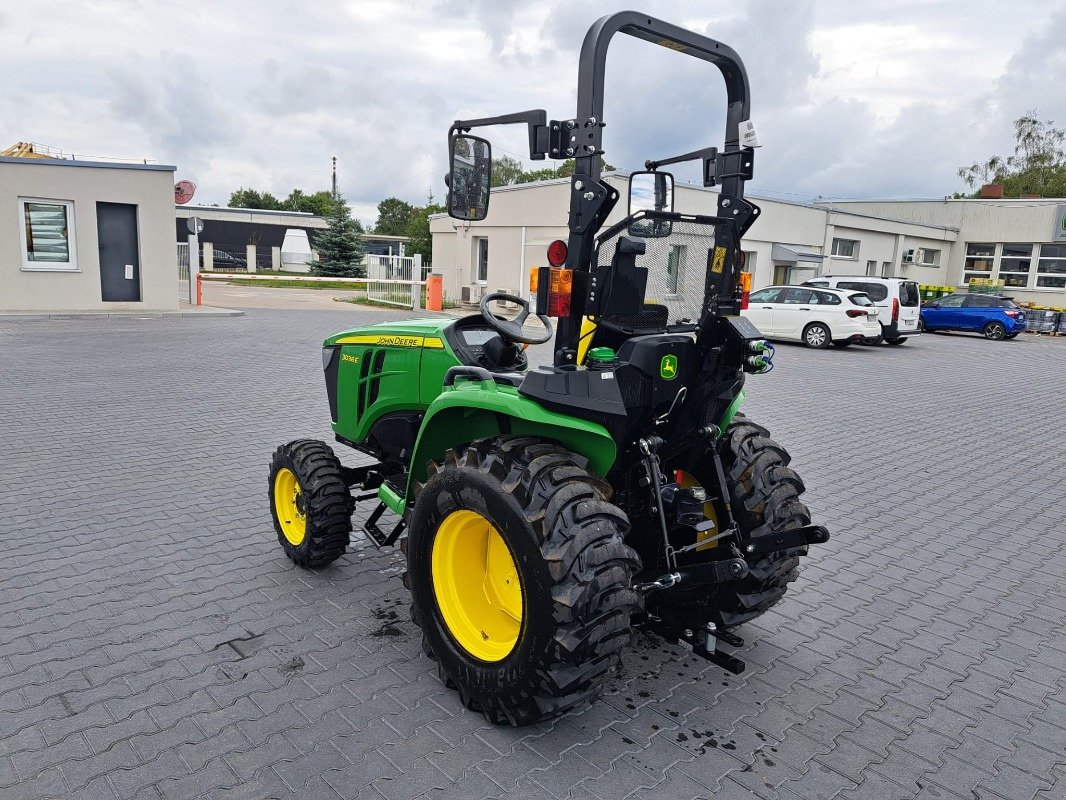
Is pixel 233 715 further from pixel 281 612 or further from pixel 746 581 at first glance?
pixel 746 581

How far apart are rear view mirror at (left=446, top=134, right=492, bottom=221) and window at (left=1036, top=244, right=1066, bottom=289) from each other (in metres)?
40.1

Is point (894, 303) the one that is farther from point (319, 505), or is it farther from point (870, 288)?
point (319, 505)

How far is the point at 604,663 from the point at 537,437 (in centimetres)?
85

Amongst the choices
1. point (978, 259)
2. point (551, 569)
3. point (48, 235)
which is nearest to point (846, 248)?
point (978, 259)

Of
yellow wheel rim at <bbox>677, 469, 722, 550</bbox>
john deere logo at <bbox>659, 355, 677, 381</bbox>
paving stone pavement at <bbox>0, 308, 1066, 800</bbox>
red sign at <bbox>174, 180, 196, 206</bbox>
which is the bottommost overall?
paving stone pavement at <bbox>0, 308, 1066, 800</bbox>

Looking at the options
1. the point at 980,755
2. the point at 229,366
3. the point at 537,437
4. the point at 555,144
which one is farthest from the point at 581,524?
the point at 229,366

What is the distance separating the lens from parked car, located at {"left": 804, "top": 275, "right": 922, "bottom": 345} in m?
18.4

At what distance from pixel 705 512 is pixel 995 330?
2383 cm

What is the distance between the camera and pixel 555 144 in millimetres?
2910

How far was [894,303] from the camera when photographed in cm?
1838

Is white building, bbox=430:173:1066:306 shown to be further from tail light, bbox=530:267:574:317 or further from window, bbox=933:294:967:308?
tail light, bbox=530:267:574:317

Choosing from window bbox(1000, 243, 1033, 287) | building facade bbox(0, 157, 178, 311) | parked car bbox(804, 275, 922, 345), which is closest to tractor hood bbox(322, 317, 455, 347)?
parked car bbox(804, 275, 922, 345)

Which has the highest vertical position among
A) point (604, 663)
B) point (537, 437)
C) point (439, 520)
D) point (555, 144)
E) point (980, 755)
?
point (555, 144)

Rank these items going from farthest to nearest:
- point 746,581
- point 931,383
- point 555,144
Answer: point 931,383 < point 746,581 < point 555,144
